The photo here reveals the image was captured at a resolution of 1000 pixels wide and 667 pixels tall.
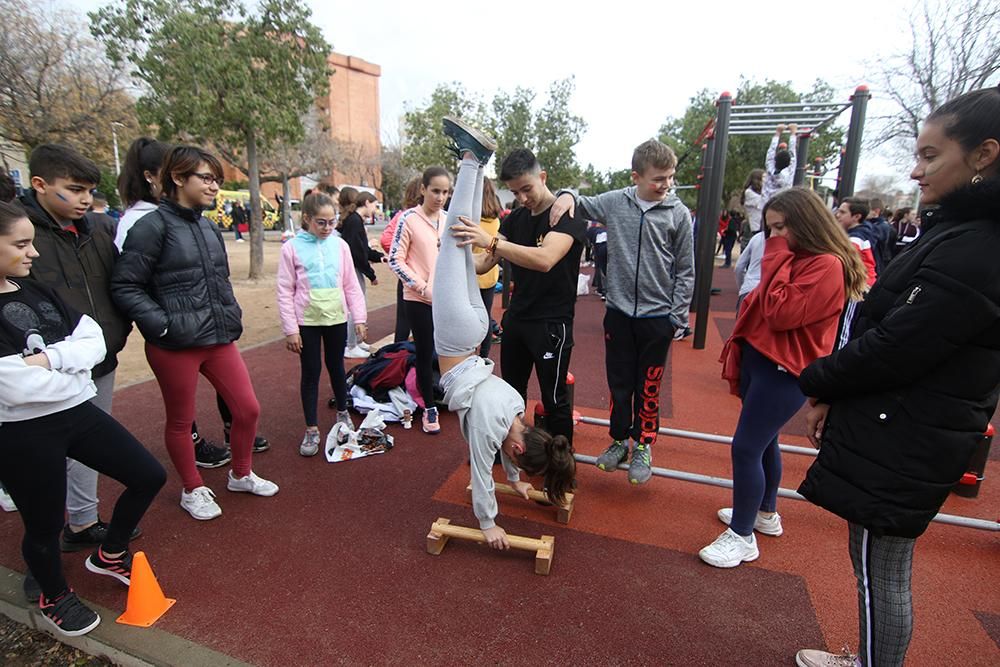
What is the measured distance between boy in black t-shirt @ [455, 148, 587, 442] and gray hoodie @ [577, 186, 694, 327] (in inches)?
11.7

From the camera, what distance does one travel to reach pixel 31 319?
1943 millimetres

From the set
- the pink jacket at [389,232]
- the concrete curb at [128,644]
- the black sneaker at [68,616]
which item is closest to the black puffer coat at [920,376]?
the concrete curb at [128,644]

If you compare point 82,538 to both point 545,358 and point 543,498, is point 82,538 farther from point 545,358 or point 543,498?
point 545,358

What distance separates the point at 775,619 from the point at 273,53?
11442 mm

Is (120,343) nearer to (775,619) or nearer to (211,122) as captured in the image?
(775,619)

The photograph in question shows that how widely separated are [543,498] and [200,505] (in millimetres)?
2018

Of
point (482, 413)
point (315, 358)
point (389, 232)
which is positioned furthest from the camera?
point (389, 232)

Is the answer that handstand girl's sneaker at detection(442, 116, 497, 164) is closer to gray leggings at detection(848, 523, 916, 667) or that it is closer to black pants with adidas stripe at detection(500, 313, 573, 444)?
black pants with adidas stripe at detection(500, 313, 573, 444)

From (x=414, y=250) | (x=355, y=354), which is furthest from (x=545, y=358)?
(x=355, y=354)

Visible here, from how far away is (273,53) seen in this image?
9789 mm

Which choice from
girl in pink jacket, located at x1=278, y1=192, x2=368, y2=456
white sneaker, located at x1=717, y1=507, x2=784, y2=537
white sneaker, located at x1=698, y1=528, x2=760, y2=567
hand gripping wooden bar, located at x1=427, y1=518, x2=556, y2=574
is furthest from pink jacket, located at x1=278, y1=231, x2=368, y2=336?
white sneaker, located at x1=717, y1=507, x2=784, y2=537

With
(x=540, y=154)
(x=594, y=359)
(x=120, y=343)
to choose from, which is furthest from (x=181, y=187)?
(x=540, y=154)

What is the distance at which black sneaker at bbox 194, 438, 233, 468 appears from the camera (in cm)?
365

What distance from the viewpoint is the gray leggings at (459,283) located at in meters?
2.29
